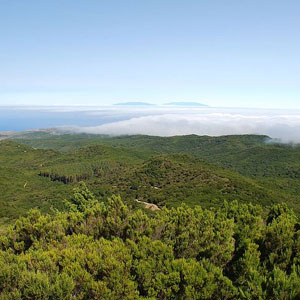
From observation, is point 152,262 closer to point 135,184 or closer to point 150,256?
point 150,256

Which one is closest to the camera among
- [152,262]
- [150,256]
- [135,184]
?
[152,262]

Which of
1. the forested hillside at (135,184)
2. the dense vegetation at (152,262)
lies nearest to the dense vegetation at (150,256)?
the dense vegetation at (152,262)

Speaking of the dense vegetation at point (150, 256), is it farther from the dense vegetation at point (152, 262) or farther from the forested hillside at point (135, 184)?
the forested hillside at point (135, 184)

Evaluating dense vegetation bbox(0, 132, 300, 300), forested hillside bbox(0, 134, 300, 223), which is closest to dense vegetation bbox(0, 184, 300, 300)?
dense vegetation bbox(0, 132, 300, 300)

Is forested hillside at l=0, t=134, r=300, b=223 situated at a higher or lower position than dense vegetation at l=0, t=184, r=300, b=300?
lower

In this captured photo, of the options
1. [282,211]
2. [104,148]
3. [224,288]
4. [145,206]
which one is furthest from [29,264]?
[104,148]

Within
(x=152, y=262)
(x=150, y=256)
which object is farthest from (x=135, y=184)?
(x=152, y=262)

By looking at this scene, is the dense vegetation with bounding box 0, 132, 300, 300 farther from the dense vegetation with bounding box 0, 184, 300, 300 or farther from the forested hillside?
the forested hillside

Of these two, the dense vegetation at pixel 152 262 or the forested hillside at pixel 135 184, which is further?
the forested hillside at pixel 135 184
